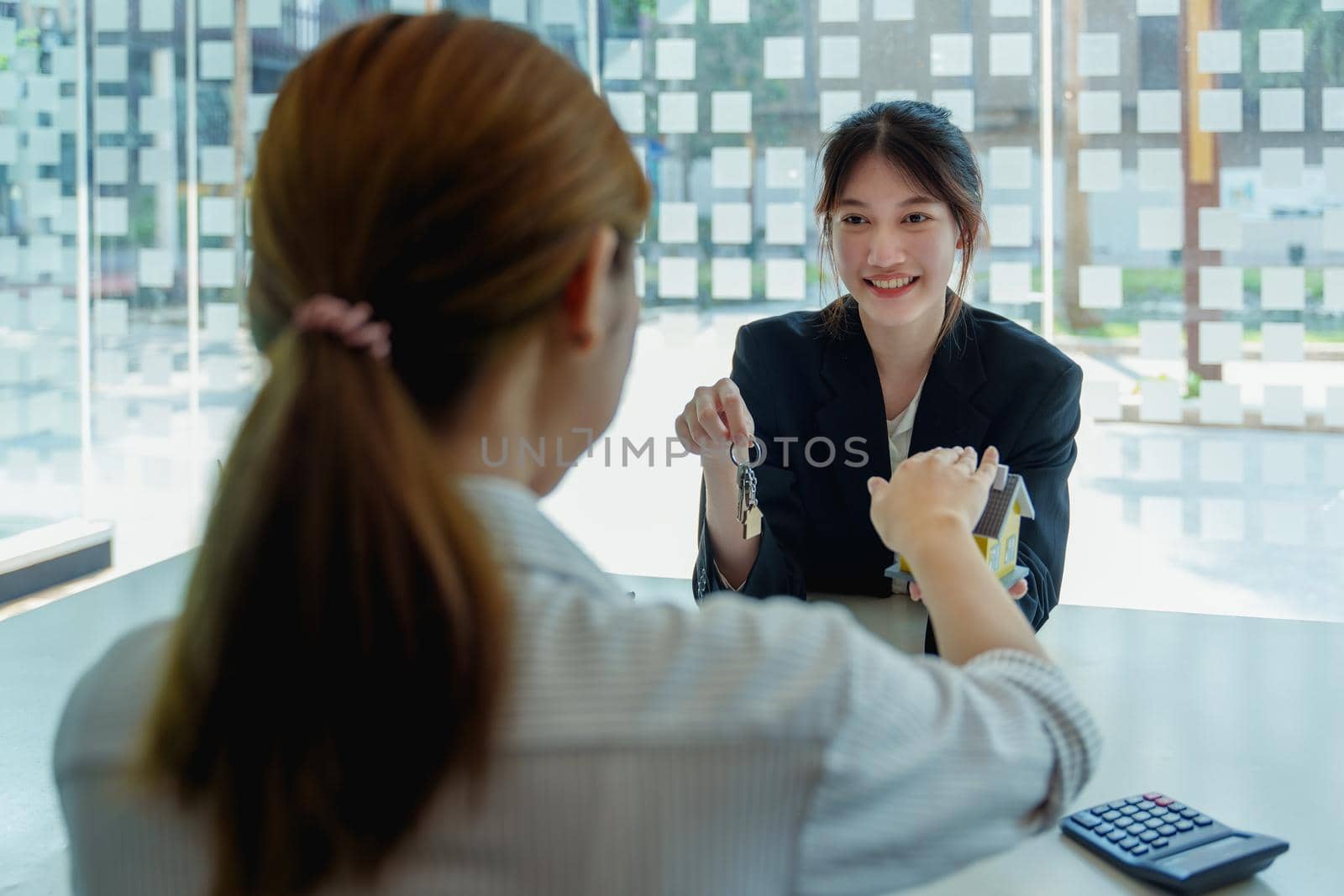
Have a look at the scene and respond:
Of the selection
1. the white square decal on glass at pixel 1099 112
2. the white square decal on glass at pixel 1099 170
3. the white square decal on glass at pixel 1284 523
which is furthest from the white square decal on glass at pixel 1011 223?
the white square decal on glass at pixel 1284 523

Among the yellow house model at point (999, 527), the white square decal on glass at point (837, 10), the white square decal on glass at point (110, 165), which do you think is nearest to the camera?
the yellow house model at point (999, 527)

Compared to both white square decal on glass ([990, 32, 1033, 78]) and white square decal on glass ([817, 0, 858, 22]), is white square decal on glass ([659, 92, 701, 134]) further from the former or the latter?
white square decal on glass ([990, 32, 1033, 78])

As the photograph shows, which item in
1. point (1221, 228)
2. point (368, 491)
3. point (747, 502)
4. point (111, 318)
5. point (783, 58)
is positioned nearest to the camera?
point (368, 491)

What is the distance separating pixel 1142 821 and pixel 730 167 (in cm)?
393

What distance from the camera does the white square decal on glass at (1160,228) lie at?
427 cm

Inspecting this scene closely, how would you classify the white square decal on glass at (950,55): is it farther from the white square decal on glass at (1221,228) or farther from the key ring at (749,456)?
the key ring at (749,456)

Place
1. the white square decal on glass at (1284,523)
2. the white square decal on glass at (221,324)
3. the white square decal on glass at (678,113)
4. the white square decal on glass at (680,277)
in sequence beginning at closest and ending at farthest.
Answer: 1. the white square decal on glass at (1284,523)
2. the white square decal on glass at (678,113)
3. the white square decal on glass at (680,277)
4. the white square decal on glass at (221,324)

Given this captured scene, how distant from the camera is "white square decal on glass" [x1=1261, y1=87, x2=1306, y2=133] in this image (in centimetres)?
414

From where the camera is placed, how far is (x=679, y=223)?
4.88 metres

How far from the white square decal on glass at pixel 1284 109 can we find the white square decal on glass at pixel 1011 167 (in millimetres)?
773

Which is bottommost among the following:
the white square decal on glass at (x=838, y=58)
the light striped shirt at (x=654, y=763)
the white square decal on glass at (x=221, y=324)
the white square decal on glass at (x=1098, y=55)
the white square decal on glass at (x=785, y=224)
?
the light striped shirt at (x=654, y=763)

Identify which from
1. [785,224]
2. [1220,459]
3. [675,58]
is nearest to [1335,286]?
[1220,459]

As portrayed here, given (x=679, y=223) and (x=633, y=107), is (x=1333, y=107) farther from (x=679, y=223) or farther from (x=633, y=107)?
(x=633, y=107)

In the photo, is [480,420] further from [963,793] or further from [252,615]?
[963,793]
